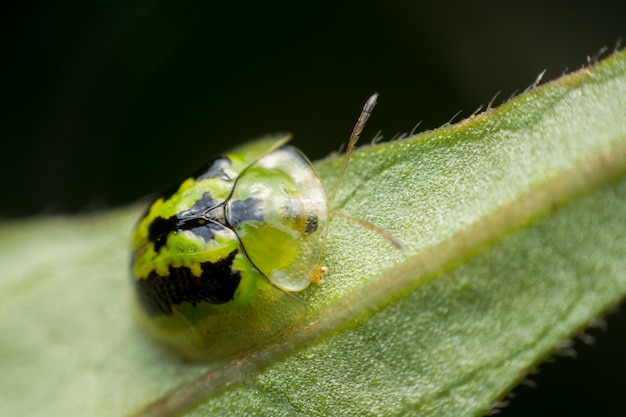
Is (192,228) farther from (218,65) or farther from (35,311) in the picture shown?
(218,65)

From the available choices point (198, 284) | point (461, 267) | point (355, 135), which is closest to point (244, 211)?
point (198, 284)

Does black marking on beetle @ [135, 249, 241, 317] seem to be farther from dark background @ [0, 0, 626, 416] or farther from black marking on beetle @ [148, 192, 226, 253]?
dark background @ [0, 0, 626, 416]

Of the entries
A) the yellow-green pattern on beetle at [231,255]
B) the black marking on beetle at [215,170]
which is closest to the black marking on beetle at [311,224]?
the yellow-green pattern on beetle at [231,255]

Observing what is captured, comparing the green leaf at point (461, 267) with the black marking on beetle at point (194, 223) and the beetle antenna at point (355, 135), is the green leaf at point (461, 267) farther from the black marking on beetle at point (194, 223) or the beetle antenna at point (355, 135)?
the black marking on beetle at point (194, 223)

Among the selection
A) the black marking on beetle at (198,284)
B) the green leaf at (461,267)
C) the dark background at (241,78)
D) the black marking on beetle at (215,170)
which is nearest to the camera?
the green leaf at (461,267)

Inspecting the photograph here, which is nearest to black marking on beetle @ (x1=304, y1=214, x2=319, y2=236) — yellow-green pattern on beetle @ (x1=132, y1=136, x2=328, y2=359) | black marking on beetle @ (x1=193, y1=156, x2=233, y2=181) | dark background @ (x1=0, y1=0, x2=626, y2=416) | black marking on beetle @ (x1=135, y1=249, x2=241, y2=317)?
Result: yellow-green pattern on beetle @ (x1=132, y1=136, x2=328, y2=359)

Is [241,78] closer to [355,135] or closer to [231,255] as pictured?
[355,135]

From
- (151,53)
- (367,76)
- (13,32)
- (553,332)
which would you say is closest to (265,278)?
(553,332)
